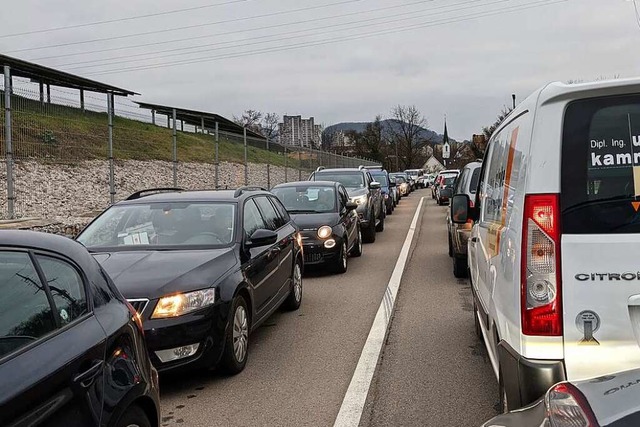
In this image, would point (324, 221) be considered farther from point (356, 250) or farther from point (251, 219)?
point (251, 219)

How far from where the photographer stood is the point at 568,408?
2.15 metres

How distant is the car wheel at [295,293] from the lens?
8.03 metres

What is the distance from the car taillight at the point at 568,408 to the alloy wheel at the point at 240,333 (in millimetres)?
3551

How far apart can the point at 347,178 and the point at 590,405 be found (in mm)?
15843

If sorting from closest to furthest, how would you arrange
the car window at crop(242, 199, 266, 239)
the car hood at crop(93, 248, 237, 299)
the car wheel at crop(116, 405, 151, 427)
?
the car wheel at crop(116, 405, 151, 427), the car hood at crop(93, 248, 237, 299), the car window at crop(242, 199, 266, 239)

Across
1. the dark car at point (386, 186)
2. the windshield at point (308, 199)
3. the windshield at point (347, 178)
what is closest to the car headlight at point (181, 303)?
the windshield at point (308, 199)

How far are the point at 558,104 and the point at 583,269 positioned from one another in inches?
31.2

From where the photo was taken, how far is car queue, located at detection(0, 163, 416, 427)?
2.57 m

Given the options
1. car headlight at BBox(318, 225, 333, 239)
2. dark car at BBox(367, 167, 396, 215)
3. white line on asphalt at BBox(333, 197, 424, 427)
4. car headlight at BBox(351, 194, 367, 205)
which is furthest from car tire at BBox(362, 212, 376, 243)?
dark car at BBox(367, 167, 396, 215)

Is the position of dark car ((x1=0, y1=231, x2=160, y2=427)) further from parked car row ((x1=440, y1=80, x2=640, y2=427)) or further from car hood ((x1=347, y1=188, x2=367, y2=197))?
car hood ((x1=347, y1=188, x2=367, y2=197))

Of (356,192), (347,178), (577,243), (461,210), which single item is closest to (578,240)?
(577,243)

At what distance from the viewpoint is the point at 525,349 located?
10.1 ft

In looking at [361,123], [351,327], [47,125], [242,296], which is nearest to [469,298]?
[351,327]

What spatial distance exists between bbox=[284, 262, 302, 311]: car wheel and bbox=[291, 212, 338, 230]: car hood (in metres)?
2.45
